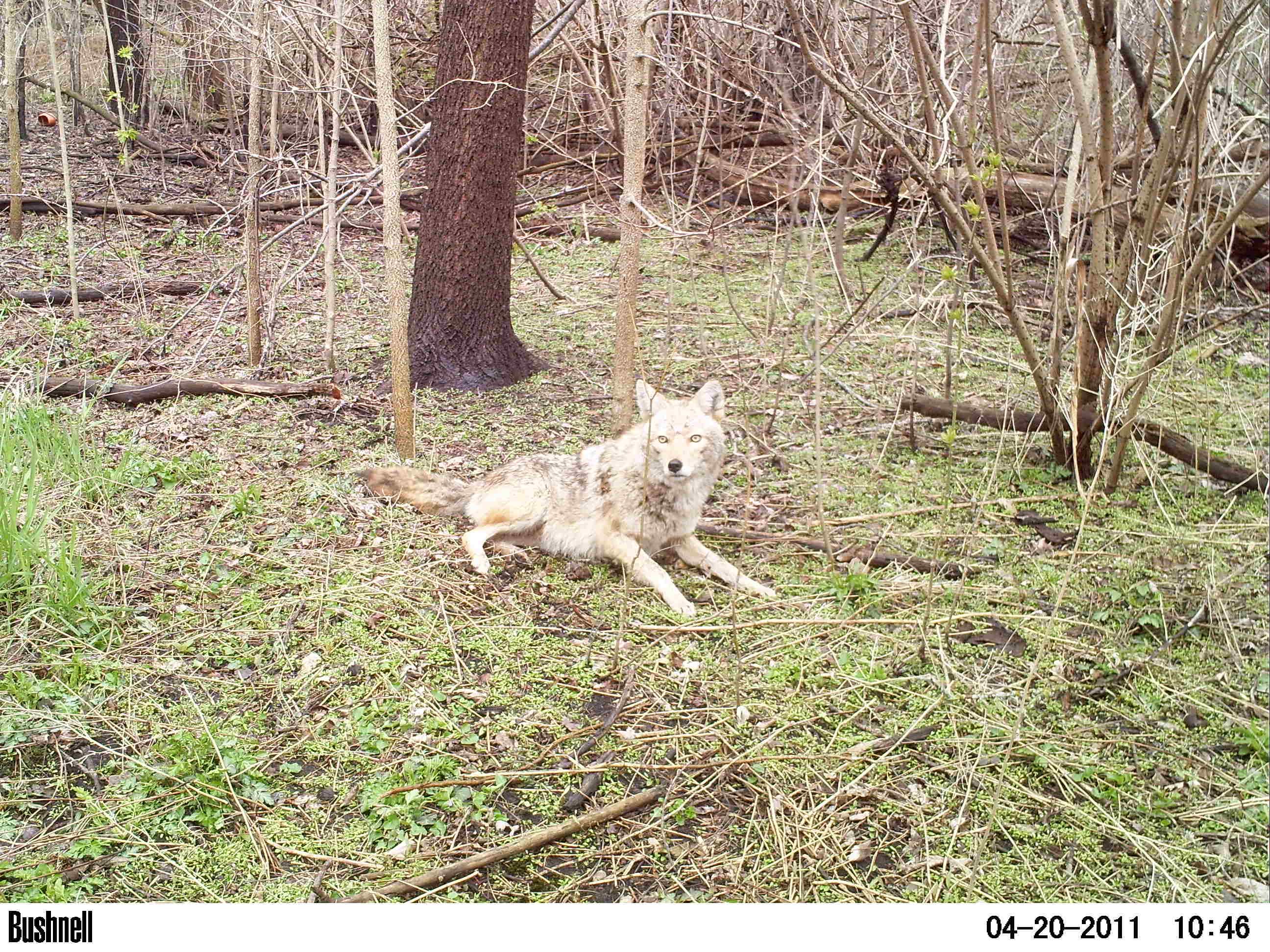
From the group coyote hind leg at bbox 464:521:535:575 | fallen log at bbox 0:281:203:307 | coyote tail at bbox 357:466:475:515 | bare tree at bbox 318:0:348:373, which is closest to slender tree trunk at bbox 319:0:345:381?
bare tree at bbox 318:0:348:373

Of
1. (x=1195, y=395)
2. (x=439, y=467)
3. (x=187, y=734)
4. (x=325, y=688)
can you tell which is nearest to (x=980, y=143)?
(x=1195, y=395)

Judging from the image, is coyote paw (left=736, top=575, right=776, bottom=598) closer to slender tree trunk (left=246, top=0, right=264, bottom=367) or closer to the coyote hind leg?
the coyote hind leg

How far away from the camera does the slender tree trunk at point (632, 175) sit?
4906 millimetres

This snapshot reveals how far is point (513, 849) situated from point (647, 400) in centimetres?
247

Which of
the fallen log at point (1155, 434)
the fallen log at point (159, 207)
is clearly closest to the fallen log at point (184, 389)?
the fallen log at point (1155, 434)

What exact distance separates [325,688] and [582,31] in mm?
6181

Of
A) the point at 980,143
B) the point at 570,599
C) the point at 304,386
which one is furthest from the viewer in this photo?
the point at 980,143

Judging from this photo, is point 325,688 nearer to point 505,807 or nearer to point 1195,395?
point 505,807

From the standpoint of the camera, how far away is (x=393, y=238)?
5.27 meters

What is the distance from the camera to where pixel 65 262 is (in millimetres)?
9672

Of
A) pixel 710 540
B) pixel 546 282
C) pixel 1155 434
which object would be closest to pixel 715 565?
pixel 710 540

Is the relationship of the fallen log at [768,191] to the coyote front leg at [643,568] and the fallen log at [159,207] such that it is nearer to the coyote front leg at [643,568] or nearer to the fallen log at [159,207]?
the fallen log at [159,207]

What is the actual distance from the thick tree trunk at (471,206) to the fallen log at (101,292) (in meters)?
2.82

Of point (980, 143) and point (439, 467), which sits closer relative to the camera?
point (439, 467)
